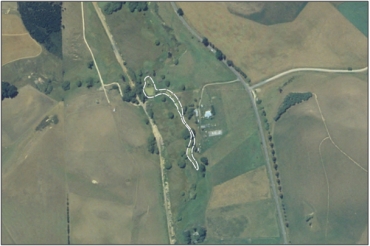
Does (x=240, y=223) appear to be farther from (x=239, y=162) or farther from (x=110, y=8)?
(x=110, y=8)

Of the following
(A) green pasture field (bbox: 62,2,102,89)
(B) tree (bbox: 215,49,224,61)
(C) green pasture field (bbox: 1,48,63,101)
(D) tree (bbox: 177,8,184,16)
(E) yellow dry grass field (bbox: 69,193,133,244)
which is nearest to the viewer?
(E) yellow dry grass field (bbox: 69,193,133,244)

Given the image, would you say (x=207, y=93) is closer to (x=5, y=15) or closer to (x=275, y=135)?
(x=275, y=135)

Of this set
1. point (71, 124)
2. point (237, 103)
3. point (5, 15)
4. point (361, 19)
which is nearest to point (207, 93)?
point (237, 103)

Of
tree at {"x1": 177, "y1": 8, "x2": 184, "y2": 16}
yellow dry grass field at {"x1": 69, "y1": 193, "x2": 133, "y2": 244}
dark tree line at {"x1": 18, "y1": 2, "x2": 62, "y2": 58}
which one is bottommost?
yellow dry grass field at {"x1": 69, "y1": 193, "x2": 133, "y2": 244}

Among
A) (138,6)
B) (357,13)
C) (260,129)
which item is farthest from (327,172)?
(138,6)

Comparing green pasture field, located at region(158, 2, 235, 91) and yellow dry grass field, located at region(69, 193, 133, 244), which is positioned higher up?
green pasture field, located at region(158, 2, 235, 91)

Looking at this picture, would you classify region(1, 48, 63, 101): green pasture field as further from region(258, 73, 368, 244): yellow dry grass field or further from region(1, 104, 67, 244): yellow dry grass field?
region(258, 73, 368, 244): yellow dry grass field

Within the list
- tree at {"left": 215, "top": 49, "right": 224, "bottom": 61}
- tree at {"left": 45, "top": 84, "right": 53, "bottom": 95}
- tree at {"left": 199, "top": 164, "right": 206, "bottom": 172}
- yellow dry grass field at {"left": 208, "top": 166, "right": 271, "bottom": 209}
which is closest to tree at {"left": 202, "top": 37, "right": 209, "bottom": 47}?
tree at {"left": 215, "top": 49, "right": 224, "bottom": 61}

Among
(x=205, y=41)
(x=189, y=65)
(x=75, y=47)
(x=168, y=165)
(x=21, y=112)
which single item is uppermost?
(x=205, y=41)
